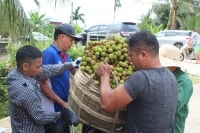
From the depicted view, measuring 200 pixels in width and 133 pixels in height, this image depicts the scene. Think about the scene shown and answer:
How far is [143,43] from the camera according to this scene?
231cm

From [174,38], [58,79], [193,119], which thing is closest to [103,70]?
[58,79]

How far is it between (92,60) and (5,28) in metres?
3.80

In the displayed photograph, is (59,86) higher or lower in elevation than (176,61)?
lower

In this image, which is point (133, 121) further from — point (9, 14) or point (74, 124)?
point (9, 14)

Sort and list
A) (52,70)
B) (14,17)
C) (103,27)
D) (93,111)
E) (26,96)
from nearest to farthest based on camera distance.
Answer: (93,111), (26,96), (52,70), (14,17), (103,27)

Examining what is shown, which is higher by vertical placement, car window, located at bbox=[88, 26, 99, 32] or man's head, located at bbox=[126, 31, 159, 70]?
man's head, located at bbox=[126, 31, 159, 70]

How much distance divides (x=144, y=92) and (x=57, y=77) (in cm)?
134

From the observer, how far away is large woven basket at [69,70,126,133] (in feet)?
7.90

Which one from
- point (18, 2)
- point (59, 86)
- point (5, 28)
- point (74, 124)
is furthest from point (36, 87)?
point (5, 28)

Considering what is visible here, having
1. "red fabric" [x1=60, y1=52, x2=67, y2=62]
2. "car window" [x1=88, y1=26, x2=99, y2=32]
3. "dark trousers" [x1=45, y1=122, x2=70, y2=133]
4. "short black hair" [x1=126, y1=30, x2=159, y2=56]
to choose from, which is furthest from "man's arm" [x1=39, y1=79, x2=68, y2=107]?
"car window" [x1=88, y1=26, x2=99, y2=32]

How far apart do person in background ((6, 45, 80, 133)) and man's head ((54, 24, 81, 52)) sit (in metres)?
0.68

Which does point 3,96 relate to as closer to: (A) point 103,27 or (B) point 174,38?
(A) point 103,27

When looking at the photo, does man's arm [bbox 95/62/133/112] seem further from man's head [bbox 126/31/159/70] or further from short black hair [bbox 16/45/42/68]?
short black hair [bbox 16/45/42/68]

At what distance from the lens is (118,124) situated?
2.45 metres
